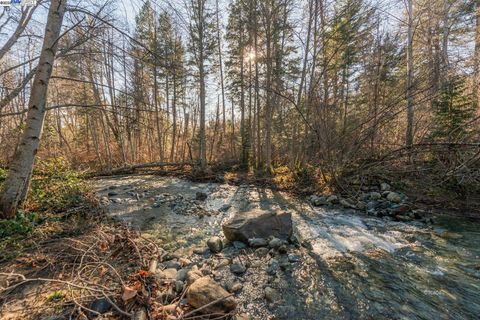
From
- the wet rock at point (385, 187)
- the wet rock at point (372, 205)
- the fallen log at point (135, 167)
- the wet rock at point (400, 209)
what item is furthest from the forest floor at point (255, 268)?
the fallen log at point (135, 167)

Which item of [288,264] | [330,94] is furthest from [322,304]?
[330,94]

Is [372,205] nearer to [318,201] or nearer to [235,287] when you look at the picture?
[318,201]

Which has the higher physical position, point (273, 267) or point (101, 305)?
point (101, 305)

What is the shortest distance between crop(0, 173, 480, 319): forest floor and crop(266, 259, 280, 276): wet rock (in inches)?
1.0

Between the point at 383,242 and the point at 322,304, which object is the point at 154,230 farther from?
the point at 383,242

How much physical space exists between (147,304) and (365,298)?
7.63 feet

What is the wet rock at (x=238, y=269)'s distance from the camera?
2887 millimetres

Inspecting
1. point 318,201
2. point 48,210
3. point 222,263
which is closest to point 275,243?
point 222,263

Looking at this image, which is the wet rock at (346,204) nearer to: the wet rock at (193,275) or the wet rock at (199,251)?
the wet rock at (199,251)

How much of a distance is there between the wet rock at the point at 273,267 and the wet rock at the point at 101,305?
1.85 meters

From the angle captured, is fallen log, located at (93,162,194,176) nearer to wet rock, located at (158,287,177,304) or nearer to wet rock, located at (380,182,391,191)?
wet rock, located at (380,182,391,191)

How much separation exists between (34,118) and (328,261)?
5071 millimetres

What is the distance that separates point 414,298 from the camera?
2.46m

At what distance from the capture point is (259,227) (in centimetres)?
384
